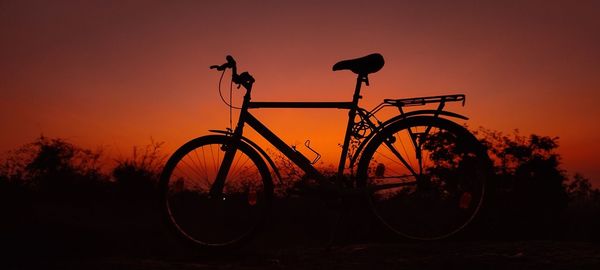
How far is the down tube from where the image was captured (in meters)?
4.02

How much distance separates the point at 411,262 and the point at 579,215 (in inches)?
1077

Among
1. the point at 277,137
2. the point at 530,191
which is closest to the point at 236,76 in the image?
the point at 277,137

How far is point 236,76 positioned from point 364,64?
1235 millimetres

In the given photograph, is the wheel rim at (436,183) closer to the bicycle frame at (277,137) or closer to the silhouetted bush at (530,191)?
the bicycle frame at (277,137)

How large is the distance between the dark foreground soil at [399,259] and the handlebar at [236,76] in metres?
1.64

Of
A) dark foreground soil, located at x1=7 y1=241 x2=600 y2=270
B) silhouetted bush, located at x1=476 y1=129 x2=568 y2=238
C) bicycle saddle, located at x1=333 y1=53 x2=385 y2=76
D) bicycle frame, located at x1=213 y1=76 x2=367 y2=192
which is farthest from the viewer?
silhouetted bush, located at x1=476 y1=129 x2=568 y2=238

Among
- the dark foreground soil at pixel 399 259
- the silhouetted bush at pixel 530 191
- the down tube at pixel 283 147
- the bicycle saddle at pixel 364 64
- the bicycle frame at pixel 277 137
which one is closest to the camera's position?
the dark foreground soil at pixel 399 259

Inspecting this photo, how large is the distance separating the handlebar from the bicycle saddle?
2.77 ft

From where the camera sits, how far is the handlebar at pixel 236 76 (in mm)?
4059

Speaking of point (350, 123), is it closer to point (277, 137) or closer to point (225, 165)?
point (277, 137)

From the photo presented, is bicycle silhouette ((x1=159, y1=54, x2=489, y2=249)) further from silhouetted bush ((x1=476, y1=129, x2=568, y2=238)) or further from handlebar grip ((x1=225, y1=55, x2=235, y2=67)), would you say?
silhouetted bush ((x1=476, y1=129, x2=568, y2=238))

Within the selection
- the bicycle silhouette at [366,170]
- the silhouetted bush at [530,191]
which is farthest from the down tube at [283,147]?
the silhouetted bush at [530,191]

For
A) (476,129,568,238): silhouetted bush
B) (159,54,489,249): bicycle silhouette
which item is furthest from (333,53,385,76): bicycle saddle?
(476,129,568,238): silhouetted bush

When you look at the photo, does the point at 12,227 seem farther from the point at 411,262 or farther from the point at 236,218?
the point at 411,262
